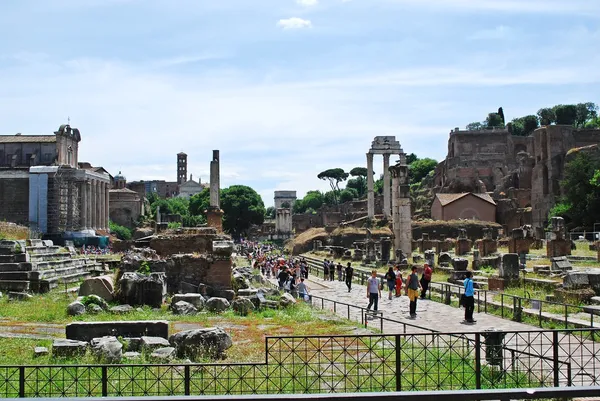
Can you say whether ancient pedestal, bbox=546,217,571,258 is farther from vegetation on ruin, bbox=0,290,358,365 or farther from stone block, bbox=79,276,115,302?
stone block, bbox=79,276,115,302

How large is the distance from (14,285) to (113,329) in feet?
33.5

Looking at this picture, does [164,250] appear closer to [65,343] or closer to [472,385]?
[65,343]

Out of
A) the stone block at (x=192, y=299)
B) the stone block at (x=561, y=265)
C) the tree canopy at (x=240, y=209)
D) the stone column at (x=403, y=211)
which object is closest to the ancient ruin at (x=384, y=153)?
the stone column at (x=403, y=211)

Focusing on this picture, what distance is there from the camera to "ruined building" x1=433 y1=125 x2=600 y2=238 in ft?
192

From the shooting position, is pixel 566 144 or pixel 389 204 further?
pixel 389 204

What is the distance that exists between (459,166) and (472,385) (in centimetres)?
7811

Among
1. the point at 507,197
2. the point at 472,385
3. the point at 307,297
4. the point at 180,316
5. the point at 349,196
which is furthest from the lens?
the point at 349,196

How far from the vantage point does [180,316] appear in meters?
15.3

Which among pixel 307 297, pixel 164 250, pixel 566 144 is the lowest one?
pixel 307 297

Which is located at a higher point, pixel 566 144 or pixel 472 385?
pixel 566 144

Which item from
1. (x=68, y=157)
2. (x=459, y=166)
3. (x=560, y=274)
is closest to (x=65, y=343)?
(x=560, y=274)

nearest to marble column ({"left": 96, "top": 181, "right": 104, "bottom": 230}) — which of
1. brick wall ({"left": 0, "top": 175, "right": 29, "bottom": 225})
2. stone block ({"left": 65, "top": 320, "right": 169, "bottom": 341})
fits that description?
brick wall ({"left": 0, "top": 175, "right": 29, "bottom": 225})

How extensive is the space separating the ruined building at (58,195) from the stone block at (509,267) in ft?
132

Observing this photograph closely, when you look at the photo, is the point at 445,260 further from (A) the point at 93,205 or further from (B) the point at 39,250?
(A) the point at 93,205
